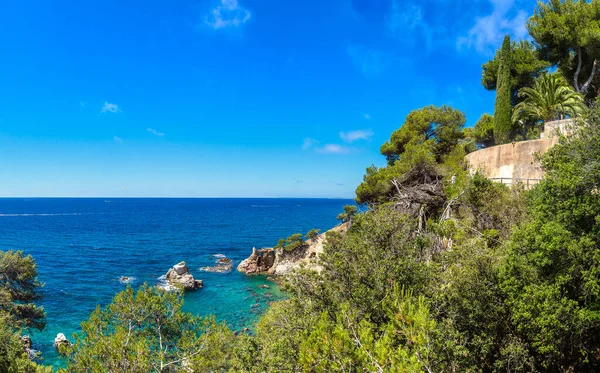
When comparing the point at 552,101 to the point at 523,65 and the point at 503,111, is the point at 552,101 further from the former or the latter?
the point at 523,65

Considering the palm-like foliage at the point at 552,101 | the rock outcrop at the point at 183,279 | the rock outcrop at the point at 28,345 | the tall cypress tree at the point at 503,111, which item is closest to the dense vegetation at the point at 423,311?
the palm-like foliage at the point at 552,101

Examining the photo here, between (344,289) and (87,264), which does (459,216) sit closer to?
(344,289)

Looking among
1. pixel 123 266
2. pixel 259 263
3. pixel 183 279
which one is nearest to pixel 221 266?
pixel 259 263

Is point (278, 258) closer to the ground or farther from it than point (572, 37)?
closer to the ground

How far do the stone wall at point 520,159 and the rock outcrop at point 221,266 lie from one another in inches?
1368

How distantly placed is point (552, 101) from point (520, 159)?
19.7ft

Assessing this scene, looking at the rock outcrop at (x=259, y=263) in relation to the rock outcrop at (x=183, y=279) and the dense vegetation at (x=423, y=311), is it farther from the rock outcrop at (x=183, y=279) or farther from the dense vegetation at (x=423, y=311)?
the dense vegetation at (x=423, y=311)

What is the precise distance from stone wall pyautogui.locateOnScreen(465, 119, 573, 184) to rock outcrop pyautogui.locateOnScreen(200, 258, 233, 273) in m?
34.7

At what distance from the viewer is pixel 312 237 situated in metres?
44.2

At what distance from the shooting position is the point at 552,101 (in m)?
22.2

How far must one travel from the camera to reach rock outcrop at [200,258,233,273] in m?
44.6

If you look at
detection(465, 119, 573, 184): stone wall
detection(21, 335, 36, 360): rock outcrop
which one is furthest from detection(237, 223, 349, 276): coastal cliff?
detection(21, 335, 36, 360): rock outcrop

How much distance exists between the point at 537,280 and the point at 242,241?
62043 mm

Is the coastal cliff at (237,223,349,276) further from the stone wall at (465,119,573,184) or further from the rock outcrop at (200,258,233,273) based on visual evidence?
the stone wall at (465,119,573,184)
